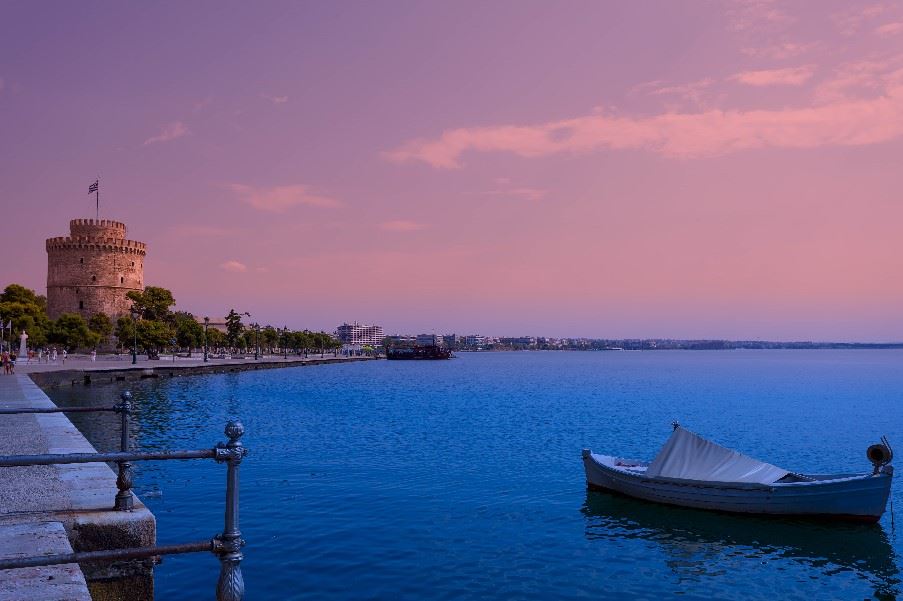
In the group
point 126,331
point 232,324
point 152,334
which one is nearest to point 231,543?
point 152,334

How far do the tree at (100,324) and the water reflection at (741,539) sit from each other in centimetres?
10926

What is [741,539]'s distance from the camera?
19562mm

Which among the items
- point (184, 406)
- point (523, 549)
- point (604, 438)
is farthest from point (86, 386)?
point (523, 549)

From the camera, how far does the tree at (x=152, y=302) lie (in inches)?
4545

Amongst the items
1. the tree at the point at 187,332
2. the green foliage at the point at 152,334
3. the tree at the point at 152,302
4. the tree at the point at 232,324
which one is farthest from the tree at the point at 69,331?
the tree at the point at 232,324

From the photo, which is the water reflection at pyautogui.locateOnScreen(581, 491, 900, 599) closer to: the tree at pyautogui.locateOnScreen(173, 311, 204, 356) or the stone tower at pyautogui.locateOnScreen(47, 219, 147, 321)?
the stone tower at pyautogui.locateOnScreen(47, 219, 147, 321)

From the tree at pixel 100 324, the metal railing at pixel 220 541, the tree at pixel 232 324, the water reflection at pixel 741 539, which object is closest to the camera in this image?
the metal railing at pixel 220 541

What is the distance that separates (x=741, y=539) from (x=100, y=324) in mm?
114499

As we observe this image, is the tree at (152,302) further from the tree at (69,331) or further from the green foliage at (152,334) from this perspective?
the tree at (69,331)

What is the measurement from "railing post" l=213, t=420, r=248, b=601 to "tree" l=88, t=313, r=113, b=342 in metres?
120

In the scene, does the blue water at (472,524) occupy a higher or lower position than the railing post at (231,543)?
lower

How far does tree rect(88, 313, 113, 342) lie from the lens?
113m

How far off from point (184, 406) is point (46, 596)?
49.1 metres

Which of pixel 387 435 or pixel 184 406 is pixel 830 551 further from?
pixel 184 406
